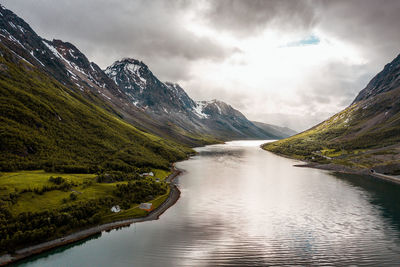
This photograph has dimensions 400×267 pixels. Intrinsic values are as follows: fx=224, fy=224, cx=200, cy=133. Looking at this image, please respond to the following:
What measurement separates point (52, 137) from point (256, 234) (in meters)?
128

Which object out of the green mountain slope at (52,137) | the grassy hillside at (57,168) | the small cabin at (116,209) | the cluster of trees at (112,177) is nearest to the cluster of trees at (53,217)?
the grassy hillside at (57,168)

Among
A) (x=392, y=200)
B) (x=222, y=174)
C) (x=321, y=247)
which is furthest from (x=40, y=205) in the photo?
(x=392, y=200)

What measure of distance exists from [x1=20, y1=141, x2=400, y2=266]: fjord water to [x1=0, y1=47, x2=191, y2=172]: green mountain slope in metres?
59.8

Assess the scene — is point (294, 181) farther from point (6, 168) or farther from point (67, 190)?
point (6, 168)

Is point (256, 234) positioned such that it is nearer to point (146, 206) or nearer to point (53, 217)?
point (146, 206)

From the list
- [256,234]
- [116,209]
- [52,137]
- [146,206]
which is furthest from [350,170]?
[52,137]

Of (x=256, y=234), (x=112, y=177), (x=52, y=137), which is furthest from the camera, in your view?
(x=52, y=137)

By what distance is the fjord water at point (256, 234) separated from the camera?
47312 millimetres

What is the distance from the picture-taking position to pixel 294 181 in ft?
408

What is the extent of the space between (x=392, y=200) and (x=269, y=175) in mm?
61188

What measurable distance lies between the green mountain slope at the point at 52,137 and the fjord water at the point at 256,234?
2354 inches

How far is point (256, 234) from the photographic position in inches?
2307

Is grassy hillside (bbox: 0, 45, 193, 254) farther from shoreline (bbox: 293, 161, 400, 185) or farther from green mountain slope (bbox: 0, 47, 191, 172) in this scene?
shoreline (bbox: 293, 161, 400, 185)

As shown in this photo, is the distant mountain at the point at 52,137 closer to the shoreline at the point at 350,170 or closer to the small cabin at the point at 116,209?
the small cabin at the point at 116,209
